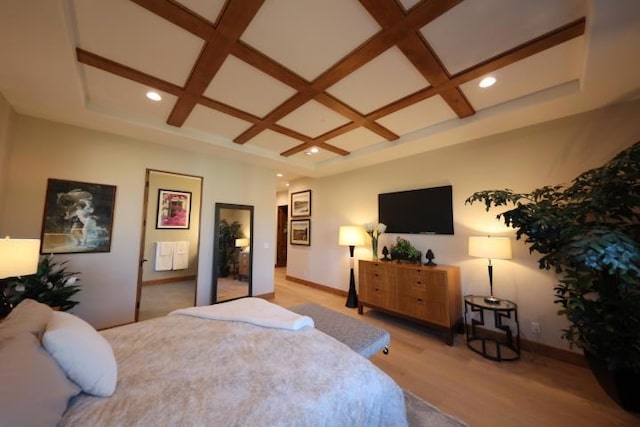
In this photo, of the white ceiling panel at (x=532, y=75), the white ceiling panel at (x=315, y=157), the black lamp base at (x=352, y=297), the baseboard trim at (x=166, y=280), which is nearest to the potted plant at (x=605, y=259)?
the white ceiling panel at (x=532, y=75)

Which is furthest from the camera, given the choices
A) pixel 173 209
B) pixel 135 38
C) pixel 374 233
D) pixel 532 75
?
pixel 173 209

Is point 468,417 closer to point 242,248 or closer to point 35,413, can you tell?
point 35,413

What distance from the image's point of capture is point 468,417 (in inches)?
67.6

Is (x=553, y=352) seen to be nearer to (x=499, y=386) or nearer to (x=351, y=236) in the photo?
(x=499, y=386)

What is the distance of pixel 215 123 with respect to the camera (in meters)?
3.05

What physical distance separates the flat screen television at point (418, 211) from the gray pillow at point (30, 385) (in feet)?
12.3

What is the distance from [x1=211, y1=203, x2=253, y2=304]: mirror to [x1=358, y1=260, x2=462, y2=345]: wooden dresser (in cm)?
224

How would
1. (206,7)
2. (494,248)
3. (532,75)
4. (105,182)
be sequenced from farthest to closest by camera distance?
(105,182), (494,248), (532,75), (206,7)

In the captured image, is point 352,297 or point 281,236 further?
point 281,236

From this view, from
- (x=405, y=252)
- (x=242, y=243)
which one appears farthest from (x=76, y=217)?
(x=405, y=252)

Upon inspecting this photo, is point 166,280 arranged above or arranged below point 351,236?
below

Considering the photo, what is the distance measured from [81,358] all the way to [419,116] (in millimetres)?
3453

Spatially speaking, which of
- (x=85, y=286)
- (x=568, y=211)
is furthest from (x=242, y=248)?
(x=568, y=211)

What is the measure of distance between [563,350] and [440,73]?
3.11 m
